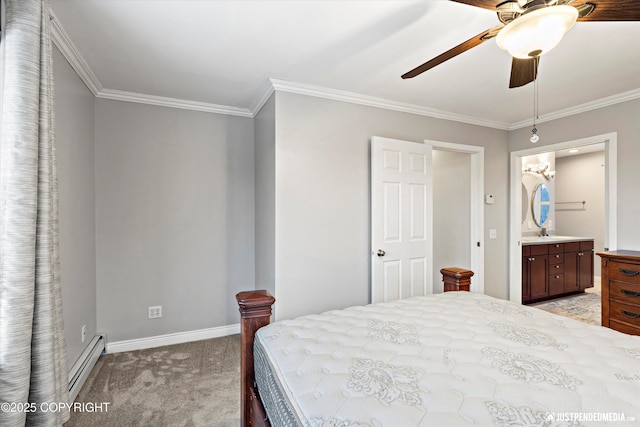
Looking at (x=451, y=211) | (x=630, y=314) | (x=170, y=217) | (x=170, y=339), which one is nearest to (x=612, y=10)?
(x=630, y=314)

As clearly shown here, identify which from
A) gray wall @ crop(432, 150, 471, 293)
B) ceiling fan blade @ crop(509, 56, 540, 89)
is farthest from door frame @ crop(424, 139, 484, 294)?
ceiling fan blade @ crop(509, 56, 540, 89)

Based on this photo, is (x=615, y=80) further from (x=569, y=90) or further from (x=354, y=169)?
(x=354, y=169)

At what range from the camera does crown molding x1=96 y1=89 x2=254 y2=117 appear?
2.95 metres

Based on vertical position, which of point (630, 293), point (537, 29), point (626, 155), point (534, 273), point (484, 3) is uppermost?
point (484, 3)

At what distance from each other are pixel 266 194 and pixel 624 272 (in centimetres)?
335

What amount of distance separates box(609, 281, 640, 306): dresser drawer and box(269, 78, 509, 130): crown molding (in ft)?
7.08

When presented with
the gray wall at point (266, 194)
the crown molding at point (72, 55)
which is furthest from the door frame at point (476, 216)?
the crown molding at point (72, 55)

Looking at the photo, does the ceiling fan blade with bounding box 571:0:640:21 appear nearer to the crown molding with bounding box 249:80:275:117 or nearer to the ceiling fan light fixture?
the ceiling fan light fixture

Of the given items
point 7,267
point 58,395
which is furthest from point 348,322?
point 7,267

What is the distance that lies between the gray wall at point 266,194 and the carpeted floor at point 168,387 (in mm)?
779

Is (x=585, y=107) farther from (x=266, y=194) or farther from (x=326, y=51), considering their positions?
(x=266, y=194)

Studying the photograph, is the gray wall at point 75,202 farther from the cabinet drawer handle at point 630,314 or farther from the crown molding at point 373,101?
the cabinet drawer handle at point 630,314

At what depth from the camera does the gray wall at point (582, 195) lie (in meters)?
6.05

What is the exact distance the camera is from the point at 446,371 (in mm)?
1116
